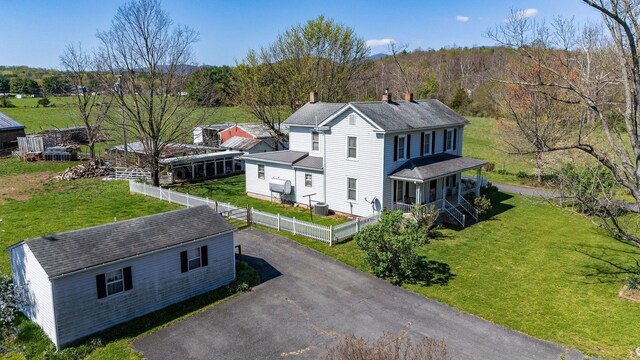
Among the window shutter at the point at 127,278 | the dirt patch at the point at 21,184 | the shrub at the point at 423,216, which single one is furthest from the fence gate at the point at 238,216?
the dirt patch at the point at 21,184

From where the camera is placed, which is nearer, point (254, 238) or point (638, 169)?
point (638, 169)

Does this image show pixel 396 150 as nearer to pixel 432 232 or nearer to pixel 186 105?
pixel 432 232

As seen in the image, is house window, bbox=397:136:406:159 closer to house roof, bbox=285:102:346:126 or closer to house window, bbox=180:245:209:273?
house roof, bbox=285:102:346:126

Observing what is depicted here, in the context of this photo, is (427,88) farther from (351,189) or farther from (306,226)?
(306,226)

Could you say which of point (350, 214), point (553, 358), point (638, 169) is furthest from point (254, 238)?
point (638, 169)

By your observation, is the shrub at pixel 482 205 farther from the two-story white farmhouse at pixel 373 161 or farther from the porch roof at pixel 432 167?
the porch roof at pixel 432 167

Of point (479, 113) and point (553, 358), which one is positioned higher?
point (479, 113)

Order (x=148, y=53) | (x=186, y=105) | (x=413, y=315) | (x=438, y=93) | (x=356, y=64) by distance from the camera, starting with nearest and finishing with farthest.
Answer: (x=413, y=315)
(x=148, y=53)
(x=186, y=105)
(x=356, y=64)
(x=438, y=93)
